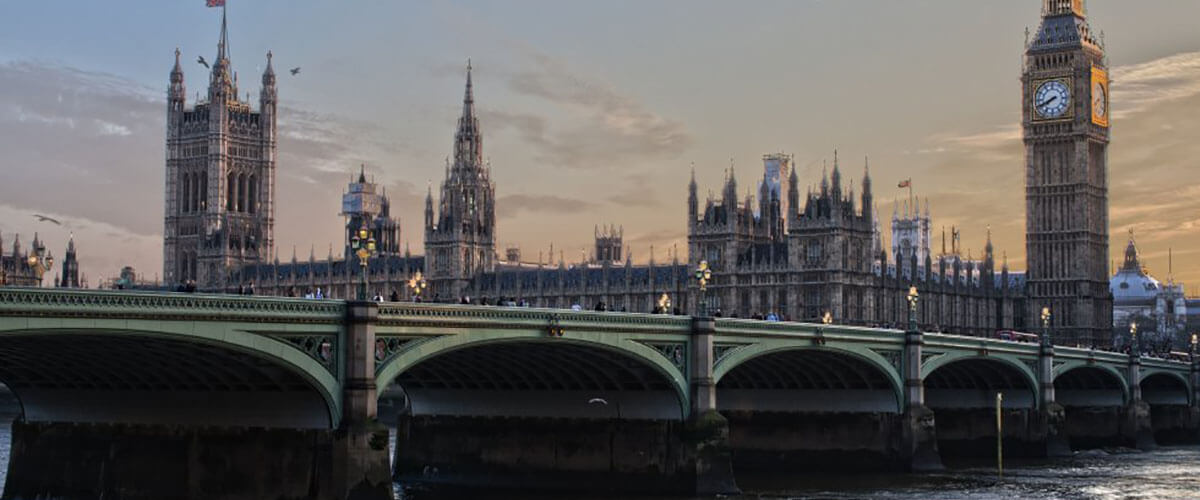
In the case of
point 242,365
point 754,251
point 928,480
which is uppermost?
point 754,251

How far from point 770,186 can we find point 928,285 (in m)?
26.7

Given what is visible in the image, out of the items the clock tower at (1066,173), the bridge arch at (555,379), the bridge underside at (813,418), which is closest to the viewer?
the bridge arch at (555,379)

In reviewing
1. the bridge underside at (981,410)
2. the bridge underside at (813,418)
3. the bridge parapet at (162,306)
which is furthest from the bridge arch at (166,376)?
the bridge underside at (981,410)

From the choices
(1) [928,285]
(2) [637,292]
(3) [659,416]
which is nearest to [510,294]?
(2) [637,292]

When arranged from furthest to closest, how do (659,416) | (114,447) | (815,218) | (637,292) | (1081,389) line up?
(637,292) → (815,218) → (1081,389) → (659,416) → (114,447)

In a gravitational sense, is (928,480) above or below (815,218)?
below

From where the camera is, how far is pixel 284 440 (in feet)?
188

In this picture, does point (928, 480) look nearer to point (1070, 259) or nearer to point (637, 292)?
point (637, 292)

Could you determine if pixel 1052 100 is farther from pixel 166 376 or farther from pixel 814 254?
pixel 166 376

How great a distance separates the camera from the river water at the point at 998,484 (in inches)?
2997

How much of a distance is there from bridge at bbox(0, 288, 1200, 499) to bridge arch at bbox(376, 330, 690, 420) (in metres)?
0.11

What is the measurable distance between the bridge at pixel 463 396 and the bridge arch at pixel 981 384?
0.16 m

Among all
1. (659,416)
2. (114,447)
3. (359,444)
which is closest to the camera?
(359,444)

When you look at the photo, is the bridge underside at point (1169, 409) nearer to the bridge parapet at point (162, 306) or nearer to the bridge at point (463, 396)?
the bridge at point (463, 396)
